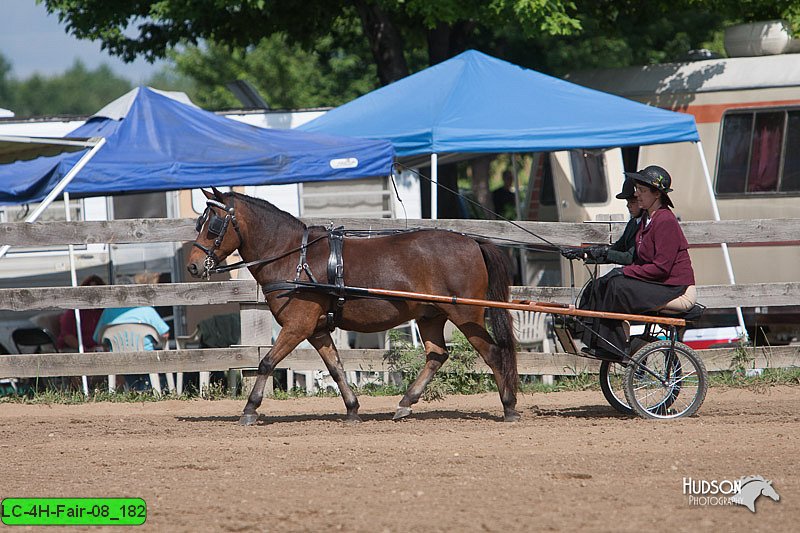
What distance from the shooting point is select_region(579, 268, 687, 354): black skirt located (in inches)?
322

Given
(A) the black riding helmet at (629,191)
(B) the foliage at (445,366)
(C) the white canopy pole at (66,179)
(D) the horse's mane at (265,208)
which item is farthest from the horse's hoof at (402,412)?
(C) the white canopy pole at (66,179)

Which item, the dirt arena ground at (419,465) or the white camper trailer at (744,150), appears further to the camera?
the white camper trailer at (744,150)

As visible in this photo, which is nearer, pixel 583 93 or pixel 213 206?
pixel 213 206

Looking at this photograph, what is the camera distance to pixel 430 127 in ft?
38.8

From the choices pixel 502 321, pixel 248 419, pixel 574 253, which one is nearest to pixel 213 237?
pixel 248 419

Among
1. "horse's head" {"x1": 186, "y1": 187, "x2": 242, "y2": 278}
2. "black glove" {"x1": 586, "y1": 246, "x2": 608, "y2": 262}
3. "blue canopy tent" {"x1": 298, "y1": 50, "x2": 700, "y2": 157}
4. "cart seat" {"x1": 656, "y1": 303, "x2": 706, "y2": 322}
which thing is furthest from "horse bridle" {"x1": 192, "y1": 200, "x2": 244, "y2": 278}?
"blue canopy tent" {"x1": 298, "y1": 50, "x2": 700, "y2": 157}

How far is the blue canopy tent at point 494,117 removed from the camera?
38.8ft

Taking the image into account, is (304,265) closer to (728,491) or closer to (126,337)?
(126,337)

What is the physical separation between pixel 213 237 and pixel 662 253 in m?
3.55

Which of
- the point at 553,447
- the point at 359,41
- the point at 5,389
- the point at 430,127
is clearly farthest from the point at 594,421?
the point at 359,41

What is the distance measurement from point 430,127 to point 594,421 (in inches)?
177

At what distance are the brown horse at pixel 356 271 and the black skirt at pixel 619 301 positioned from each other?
2.43ft

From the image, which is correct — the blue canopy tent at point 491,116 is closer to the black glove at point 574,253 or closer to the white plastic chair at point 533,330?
the white plastic chair at point 533,330

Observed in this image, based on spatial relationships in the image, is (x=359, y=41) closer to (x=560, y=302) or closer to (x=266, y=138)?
(x=266, y=138)
